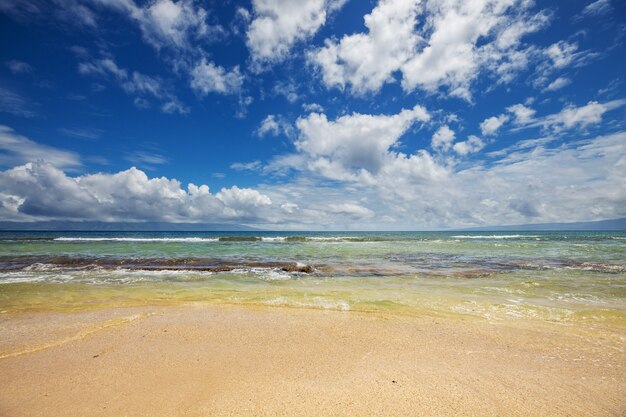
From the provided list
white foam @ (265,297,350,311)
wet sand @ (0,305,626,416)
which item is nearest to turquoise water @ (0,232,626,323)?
white foam @ (265,297,350,311)

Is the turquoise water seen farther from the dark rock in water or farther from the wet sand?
the wet sand

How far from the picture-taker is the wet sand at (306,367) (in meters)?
3.25

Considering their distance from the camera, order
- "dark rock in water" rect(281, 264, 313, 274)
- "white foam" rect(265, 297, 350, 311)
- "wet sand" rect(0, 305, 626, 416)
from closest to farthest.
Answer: "wet sand" rect(0, 305, 626, 416) < "white foam" rect(265, 297, 350, 311) < "dark rock in water" rect(281, 264, 313, 274)

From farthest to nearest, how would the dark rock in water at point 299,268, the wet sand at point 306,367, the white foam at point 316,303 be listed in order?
1. the dark rock in water at point 299,268
2. the white foam at point 316,303
3. the wet sand at point 306,367

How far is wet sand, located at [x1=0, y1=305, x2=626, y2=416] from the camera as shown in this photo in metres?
3.25

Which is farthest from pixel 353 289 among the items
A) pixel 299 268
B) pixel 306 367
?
pixel 306 367

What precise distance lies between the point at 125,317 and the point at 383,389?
5763mm

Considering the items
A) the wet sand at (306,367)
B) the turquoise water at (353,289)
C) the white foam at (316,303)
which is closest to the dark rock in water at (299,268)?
the turquoise water at (353,289)

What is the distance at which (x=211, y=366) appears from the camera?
165 inches

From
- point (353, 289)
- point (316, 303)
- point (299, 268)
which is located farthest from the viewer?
point (299, 268)

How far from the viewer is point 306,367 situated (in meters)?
4.14

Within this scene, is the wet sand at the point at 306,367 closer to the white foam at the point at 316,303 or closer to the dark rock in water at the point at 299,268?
the white foam at the point at 316,303

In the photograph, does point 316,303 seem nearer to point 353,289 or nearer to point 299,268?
point 353,289

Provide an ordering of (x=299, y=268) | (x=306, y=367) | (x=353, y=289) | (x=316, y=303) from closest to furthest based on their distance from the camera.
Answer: (x=306, y=367) < (x=316, y=303) < (x=353, y=289) < (x=299, y=268)
